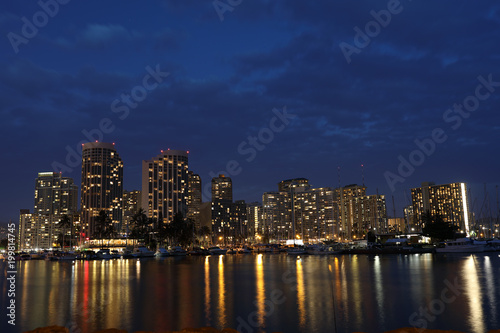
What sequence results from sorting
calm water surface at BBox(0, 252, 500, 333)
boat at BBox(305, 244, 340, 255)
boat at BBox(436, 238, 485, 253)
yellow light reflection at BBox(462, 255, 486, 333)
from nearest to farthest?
yellow light reflection at BBox(462, 255, 486, 333)
calm water surface at BBox(0, 252, 500, 333)
boat at BBox(436, 238, 485, 253)
boat at BBox(305, 244, 340, 255)

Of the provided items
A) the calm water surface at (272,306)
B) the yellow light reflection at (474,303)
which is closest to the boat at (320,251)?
the yellow light reflection at (474,303)

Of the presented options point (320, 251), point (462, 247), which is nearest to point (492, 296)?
point (462, 247)

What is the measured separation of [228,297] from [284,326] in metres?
13.8

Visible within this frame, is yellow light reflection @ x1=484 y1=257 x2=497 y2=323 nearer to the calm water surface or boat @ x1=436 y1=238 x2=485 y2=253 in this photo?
the calm water surface

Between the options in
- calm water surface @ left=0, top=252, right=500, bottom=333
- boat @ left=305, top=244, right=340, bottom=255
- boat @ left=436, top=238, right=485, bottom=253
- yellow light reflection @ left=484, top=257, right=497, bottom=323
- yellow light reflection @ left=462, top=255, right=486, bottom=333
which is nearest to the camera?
yellow light reflection @ left=462, top=255, right=486, bottom=333

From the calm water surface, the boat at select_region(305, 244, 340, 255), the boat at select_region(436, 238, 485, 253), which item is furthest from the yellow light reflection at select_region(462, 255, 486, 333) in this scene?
the boat at select_region(305, 244, 340, 255)

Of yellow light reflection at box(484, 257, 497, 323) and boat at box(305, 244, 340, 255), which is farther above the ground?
yellow light reflection at box(484, 257, 497, 323)

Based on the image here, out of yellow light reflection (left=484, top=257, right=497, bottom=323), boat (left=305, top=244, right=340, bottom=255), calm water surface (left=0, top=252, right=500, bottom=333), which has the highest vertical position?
calm water surface (left=0, top=252, right=500, bottom=333)

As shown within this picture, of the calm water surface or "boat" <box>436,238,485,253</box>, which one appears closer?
the calm water surface

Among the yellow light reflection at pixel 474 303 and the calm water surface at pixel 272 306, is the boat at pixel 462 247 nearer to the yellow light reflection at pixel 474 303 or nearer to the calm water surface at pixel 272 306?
the calm water surface at pixel 272 306

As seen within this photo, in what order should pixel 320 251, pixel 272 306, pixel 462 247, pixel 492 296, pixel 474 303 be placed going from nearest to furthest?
pixel 474 303 < pixel 272 306 < pixel 492 296 < pixel 462 247 < pixel 320 251

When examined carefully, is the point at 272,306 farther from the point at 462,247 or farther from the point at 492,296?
the point at 462,247

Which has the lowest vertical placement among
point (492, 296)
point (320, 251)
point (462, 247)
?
point (320, 251)

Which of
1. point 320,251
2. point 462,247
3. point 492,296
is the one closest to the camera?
point 492,296
